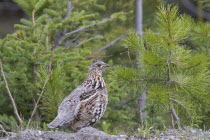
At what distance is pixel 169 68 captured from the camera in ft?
18.8

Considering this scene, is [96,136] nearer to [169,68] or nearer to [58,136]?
[58,136]

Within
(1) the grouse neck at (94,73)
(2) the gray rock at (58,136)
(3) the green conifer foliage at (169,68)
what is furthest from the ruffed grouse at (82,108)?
(2) the gray rock at (58,136)

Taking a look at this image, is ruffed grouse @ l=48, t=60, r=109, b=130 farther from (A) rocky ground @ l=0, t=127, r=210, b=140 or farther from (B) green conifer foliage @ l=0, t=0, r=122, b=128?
(A) rocky ground @ l=0, t=127, r=210, b=140

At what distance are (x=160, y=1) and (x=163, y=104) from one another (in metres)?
4.24

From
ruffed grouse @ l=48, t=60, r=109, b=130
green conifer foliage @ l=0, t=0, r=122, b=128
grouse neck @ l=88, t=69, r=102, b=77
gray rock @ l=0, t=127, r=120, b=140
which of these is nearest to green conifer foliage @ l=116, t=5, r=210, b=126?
ruffed grouse @ l=48, t=60, r=109, b=130

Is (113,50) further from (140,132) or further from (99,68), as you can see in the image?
(140,132)

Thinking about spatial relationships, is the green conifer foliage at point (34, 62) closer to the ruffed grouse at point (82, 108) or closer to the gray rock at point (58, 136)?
the ruffed grouse at point (82, 108)

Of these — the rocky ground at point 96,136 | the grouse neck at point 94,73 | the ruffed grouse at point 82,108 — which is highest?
the grouse neck at point 94,73

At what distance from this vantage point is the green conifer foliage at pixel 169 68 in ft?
18.1

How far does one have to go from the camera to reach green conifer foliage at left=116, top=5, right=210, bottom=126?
5516 millimetres

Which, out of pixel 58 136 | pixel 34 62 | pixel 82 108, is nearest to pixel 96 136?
pixel 58 136

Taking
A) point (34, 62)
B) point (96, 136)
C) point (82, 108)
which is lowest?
point (96, 136)

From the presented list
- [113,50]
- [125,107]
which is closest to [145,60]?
[125,107]

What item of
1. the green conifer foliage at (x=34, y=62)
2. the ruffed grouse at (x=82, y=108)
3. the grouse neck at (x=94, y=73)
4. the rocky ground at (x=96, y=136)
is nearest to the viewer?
the rocky ground at (x=96, y=136)
